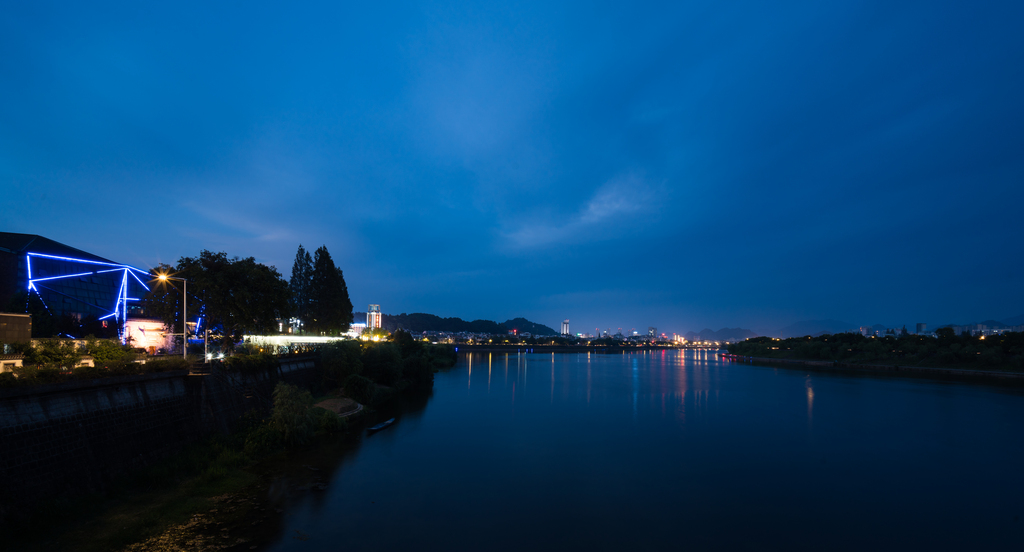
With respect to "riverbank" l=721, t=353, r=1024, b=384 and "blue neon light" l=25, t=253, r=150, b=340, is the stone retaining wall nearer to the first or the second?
"blue neon light" l=25, t=253, r=150, b=340

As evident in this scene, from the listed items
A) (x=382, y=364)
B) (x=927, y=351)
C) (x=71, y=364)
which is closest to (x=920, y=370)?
(x=927, y=351)

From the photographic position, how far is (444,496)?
19.4 metres

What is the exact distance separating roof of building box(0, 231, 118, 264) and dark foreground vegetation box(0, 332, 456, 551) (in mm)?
29627

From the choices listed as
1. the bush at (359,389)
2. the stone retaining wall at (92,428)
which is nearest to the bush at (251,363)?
the stone retaining wall at (92,428)

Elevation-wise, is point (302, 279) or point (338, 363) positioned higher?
point (302, 279)

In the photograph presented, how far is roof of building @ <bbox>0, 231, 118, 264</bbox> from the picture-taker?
39922 millimetres

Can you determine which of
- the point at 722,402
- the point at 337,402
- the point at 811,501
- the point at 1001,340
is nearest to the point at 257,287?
the point at 337,402

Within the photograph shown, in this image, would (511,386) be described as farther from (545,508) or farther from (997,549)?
(997,549)

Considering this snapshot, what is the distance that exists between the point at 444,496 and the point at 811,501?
16291 mm

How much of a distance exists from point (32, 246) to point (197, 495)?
1678 inches

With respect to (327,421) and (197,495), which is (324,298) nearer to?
(327,421)

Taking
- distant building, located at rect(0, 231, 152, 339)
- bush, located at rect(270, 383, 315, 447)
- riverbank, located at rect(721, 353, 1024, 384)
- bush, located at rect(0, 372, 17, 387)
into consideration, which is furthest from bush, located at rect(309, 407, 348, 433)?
riverbank, located at rect(721, 353, 1024, 384)

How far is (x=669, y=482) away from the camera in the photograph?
2180cm

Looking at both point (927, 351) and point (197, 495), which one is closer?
point (197, 495)
